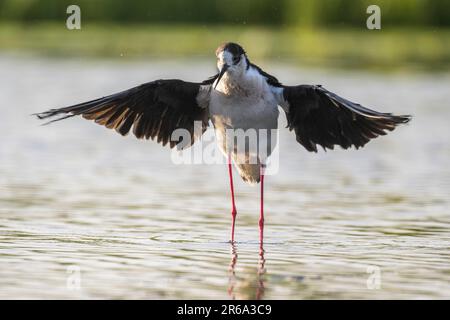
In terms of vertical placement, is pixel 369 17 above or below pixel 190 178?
above

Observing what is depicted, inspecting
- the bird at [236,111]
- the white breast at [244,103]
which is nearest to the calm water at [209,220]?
the bird at [236,111]

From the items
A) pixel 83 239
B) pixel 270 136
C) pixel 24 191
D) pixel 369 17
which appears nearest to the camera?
Answer: pixel 83 239

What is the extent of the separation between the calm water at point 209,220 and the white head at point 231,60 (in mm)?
1544

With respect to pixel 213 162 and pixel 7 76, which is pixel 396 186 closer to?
pixel 213 162

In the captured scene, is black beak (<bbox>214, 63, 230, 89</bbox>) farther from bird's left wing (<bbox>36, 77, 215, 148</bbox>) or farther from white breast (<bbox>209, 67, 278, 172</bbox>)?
bird's left wing (<bbox>36, 77, 215, 148</bbox>)

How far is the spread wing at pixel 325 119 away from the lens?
11.4m

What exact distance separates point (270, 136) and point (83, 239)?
6.82 ft

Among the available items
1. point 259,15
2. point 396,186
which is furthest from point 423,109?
point 259,15

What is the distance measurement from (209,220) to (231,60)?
1.98m

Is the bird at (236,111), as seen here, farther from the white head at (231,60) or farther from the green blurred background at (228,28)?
the green blurred background at (228,28)

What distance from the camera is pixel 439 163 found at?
16859mm

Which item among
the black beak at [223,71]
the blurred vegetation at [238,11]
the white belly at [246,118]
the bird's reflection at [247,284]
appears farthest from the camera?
the blurred vegetation at [238,11]
